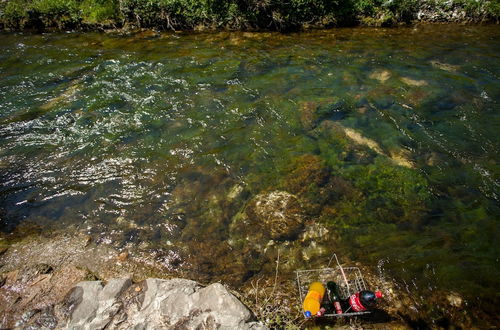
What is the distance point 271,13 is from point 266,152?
30.8 feet

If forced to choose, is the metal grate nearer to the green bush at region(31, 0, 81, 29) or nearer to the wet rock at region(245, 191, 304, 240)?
the wet rock at region(245, 191, 304, 240)

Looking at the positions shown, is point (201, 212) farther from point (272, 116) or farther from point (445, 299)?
point (445, 299)

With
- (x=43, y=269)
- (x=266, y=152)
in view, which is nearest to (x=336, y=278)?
(x=266, y=152)

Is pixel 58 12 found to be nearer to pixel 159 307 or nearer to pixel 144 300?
pixel 144 300

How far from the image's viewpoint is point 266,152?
25.3ft

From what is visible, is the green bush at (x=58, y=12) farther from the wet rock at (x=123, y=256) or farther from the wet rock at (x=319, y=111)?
the wet rock at (x=123, y=256)

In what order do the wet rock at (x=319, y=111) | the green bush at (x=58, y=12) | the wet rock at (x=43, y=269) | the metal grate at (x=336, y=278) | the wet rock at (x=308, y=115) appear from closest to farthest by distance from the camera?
1. the metal grate at (x=336, y=278)
2. the wet rock at (x=43, y=269)
3. the wet rock at (x=308, y=115)
4. the wet rock at (x=319, y=111)
5. the green bush at (x=58, y=12)

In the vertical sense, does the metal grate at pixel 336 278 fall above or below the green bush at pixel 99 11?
below

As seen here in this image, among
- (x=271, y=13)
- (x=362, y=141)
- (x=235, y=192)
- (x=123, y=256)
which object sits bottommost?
(x=123, y=256)

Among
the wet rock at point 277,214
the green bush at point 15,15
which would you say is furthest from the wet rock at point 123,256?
the green bush at point 15,15

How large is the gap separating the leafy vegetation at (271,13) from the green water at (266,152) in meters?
2.31

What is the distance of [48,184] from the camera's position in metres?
7.13

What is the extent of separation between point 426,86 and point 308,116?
4096mm

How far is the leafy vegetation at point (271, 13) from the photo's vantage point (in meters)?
14.0
